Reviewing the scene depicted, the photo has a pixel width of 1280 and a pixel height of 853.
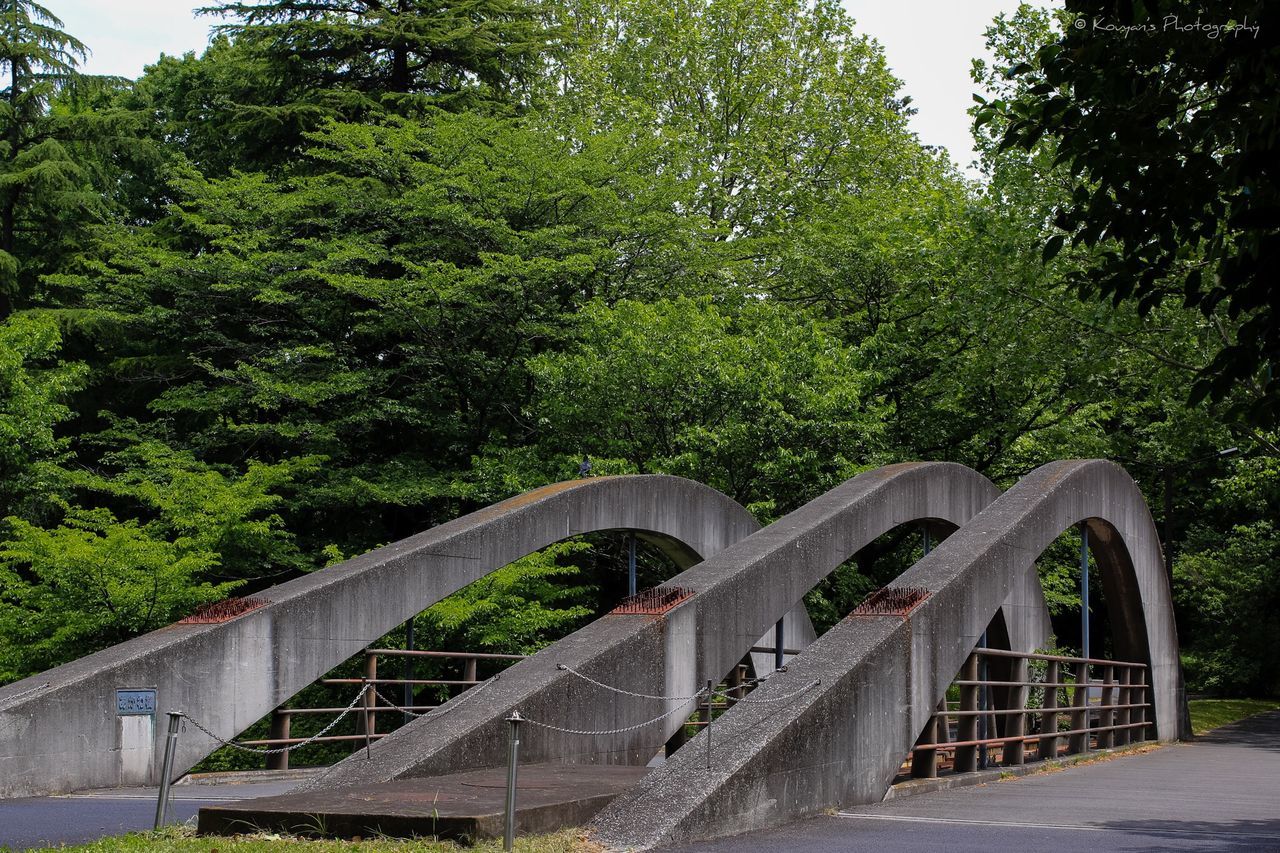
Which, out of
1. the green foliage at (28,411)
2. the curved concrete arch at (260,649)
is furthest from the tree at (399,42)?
the curved concrete arch at (260,649)

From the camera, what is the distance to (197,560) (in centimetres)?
2195

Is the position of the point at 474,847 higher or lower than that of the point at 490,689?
lower

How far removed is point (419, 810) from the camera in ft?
27.5

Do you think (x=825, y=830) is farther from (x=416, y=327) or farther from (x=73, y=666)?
(x=416, y=327)

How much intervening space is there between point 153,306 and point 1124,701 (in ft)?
70.9

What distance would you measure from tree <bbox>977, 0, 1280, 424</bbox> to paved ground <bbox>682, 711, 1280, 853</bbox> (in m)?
3.29

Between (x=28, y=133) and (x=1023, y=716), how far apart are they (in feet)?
94.9

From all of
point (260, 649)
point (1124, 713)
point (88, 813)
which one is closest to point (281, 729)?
point (260, 649)

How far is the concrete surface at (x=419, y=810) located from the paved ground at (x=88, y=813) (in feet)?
3.38

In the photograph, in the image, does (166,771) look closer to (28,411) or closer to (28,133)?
(28,411)

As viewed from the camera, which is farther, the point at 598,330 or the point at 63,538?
the point at 598,330

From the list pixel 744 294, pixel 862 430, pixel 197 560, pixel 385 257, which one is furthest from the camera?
pixel 744 294

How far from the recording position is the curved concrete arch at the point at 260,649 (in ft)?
38.4

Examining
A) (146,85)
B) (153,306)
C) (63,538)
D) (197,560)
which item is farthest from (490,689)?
(146,85)
